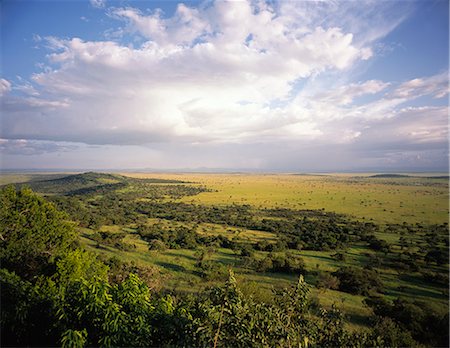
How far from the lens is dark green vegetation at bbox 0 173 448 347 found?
20.7 ft

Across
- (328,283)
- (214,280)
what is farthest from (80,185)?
(328,283)

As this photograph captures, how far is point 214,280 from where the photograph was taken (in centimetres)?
2355

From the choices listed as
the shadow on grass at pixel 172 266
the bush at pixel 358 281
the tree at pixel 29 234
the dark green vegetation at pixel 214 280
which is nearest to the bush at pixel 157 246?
the dark green vegetation at pixel 214 280

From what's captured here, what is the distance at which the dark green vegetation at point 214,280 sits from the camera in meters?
6.30

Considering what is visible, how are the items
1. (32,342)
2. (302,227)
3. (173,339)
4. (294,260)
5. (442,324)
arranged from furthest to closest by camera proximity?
(302,227) < (294,260) < (442,324) < (32,342) < (173,339)

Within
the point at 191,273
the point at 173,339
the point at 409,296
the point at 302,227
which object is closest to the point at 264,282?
the point at 191,273

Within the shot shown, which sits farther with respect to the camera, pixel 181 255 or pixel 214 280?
pixel 181 255

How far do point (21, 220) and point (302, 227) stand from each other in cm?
4016

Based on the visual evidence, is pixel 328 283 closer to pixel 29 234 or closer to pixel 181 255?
pixel 181 255

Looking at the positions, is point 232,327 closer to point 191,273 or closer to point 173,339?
point 173,339

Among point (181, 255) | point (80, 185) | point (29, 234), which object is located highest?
point (29, 234)

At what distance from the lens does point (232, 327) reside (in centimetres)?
576

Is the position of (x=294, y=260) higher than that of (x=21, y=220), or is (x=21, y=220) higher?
(x=21, y=220)

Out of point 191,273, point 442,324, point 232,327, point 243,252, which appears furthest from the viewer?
point 243,252
